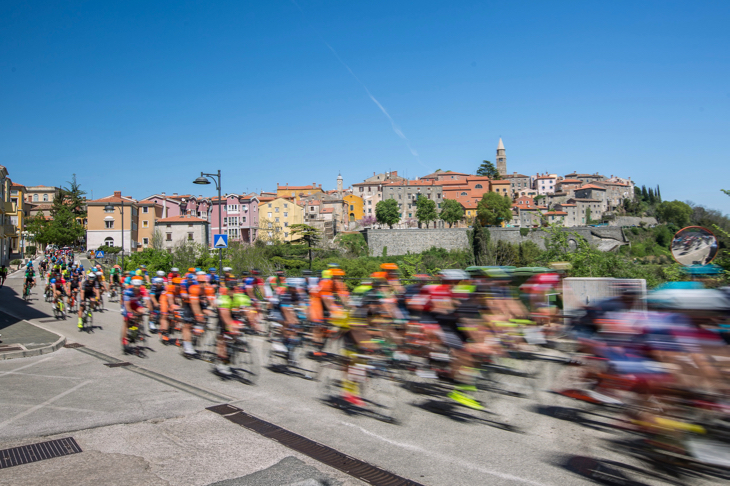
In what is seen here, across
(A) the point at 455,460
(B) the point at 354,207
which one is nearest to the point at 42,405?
(A) the point at 455,460

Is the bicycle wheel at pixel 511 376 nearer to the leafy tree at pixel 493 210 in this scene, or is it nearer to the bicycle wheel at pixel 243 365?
the bicycle wheel at pixel 243 365

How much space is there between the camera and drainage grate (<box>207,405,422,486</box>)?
5.10 m

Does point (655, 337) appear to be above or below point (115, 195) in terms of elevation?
below

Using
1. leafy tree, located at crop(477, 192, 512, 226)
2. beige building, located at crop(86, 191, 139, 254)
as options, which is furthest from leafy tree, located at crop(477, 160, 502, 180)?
beige building, located at crop(86, 191, 139, 254)

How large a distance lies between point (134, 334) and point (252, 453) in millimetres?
7563

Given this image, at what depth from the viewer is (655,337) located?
17.0ft

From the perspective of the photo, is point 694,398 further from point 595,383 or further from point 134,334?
point 134,334

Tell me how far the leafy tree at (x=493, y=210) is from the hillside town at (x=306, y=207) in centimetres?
437

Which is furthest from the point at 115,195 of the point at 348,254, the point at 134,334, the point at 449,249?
the point at 134,334

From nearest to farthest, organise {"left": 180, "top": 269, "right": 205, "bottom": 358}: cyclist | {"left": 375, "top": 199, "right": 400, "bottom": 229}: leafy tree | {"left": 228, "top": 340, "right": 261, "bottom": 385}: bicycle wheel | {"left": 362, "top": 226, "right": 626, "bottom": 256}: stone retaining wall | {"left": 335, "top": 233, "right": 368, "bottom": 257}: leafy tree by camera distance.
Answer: {"left": 228, "top": 340, "right": 261, "bottom": 385}: bicycle wheel < {"left": 180, "top": 269, "right": 205, "bottom": 358}: cyclist < {"left": 335, "top": 233, "right": 368, "bottom": 257}: leafy tree < {"left": 362, "top": 226, "right": 626, "bottom": 256}: stone retaining wall < {"left": 375, "top": 199, "right": 400, "bottom": 229}: leafy tree

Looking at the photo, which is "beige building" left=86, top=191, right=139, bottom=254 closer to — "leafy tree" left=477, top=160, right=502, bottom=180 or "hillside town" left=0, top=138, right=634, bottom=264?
"hillside town" left=0, top=138, right=634, bottom=264

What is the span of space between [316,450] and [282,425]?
108 centimetres

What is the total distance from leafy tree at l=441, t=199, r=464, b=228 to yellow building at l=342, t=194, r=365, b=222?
21036 mm

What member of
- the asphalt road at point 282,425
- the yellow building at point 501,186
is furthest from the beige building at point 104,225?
the yellow building at point 501,186
